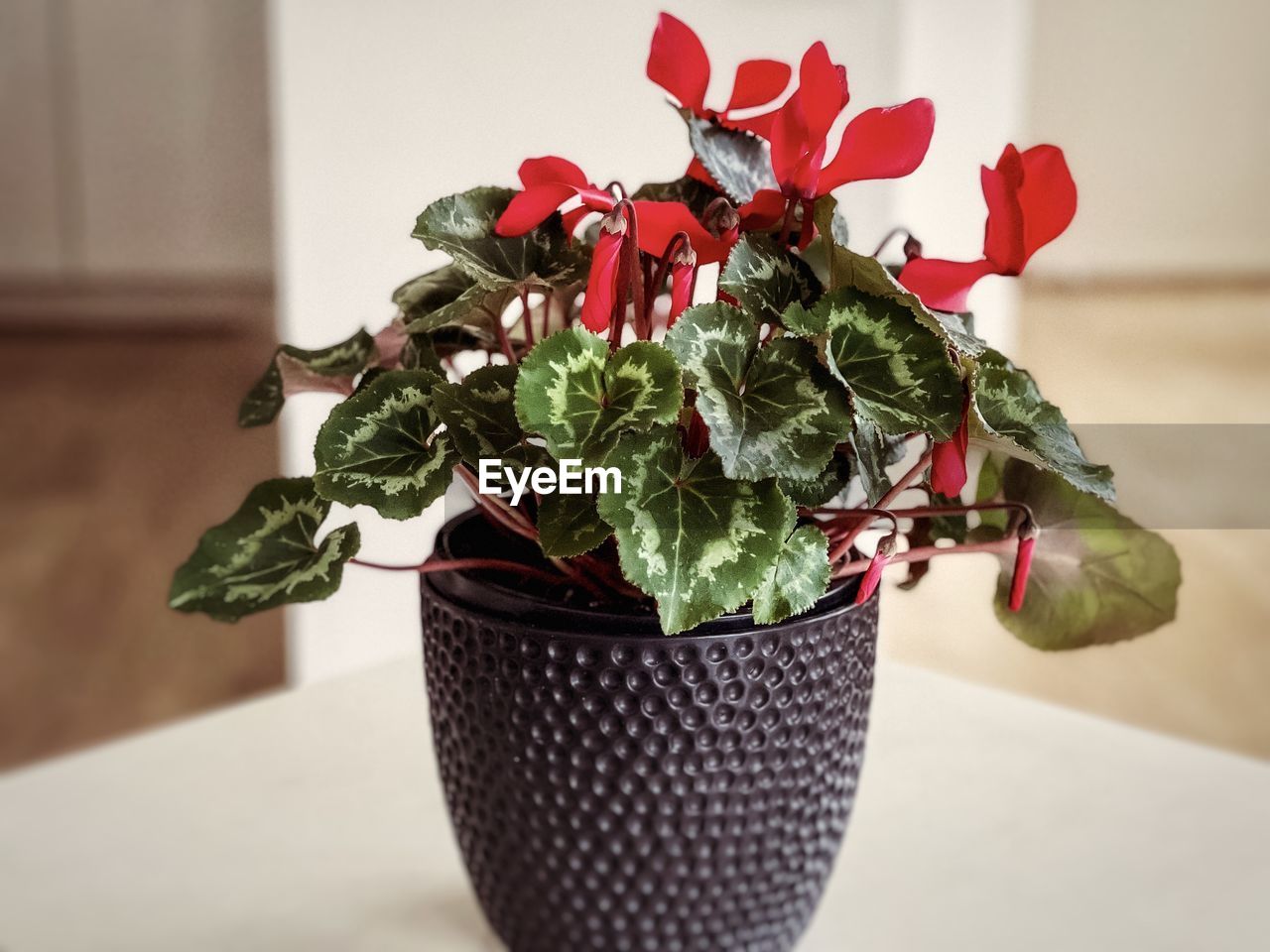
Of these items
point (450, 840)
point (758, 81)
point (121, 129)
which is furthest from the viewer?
point (121, 129)

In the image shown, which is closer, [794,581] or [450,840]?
[794,581]

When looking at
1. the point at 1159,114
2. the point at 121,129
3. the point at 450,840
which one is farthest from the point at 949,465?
the point at 1159,114

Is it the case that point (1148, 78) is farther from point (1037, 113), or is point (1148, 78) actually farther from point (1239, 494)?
point (1239, 494)

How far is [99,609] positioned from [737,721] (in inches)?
105

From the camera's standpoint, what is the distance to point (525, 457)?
1.64 ft

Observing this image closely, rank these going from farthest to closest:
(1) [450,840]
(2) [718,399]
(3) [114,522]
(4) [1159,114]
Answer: (4) [1159,114], (3) [114,522], (1) [450,840], (2) [718,399]

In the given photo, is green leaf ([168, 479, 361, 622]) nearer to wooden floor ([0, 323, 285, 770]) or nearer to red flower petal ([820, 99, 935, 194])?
red flower petal ([820, 99, 935, 194])

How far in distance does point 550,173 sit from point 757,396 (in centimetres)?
13

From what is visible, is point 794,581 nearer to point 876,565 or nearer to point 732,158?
point 876,565

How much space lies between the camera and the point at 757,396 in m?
0.46

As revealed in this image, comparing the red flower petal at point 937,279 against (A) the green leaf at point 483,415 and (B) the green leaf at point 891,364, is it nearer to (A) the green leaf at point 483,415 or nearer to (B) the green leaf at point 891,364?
(B) the green leaf at point 891,364

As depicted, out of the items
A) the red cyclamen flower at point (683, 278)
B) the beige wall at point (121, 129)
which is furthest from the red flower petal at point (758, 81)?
the beige wall at point (121, 129)

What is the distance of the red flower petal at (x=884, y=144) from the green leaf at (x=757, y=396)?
8 centimetres

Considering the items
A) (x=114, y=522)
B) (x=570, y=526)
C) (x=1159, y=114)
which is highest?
(x=1159, y=114)
